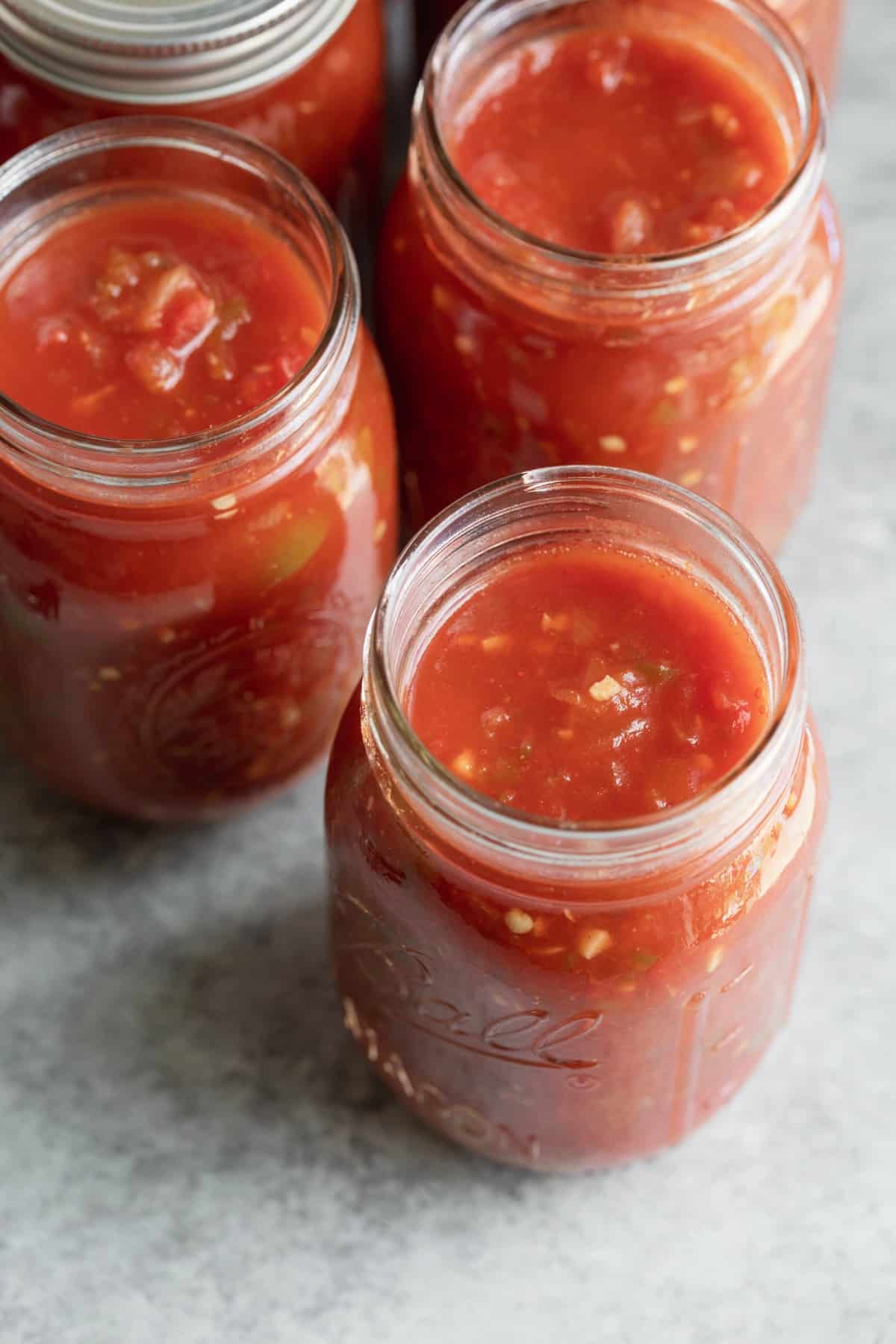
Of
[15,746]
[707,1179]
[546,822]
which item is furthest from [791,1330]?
[15,746]

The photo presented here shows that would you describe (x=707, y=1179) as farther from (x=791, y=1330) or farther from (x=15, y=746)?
(x=15, y=746)

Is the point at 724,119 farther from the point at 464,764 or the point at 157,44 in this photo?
the point at 464,764

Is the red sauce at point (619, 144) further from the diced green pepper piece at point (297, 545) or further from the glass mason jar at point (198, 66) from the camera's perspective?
the diced green pepper piece at point (297, 545)

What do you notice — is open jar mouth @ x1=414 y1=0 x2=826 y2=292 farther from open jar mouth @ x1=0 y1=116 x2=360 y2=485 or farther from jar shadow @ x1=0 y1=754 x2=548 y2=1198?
Result: jar shadow @ x1=0 y1=754 x2=548 y2=1198

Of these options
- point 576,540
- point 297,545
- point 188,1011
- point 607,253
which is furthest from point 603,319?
point 188,1011

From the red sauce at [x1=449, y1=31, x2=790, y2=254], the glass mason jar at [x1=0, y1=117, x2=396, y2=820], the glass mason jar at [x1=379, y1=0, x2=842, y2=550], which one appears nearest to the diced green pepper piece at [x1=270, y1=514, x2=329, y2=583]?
the glass mason jar at [x1=0, y1=117, x2=396, y2=820]

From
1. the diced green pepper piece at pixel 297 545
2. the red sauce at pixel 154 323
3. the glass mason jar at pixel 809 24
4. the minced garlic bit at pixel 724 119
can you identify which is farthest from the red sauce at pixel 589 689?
the glass mason jar at pixel 809 24
